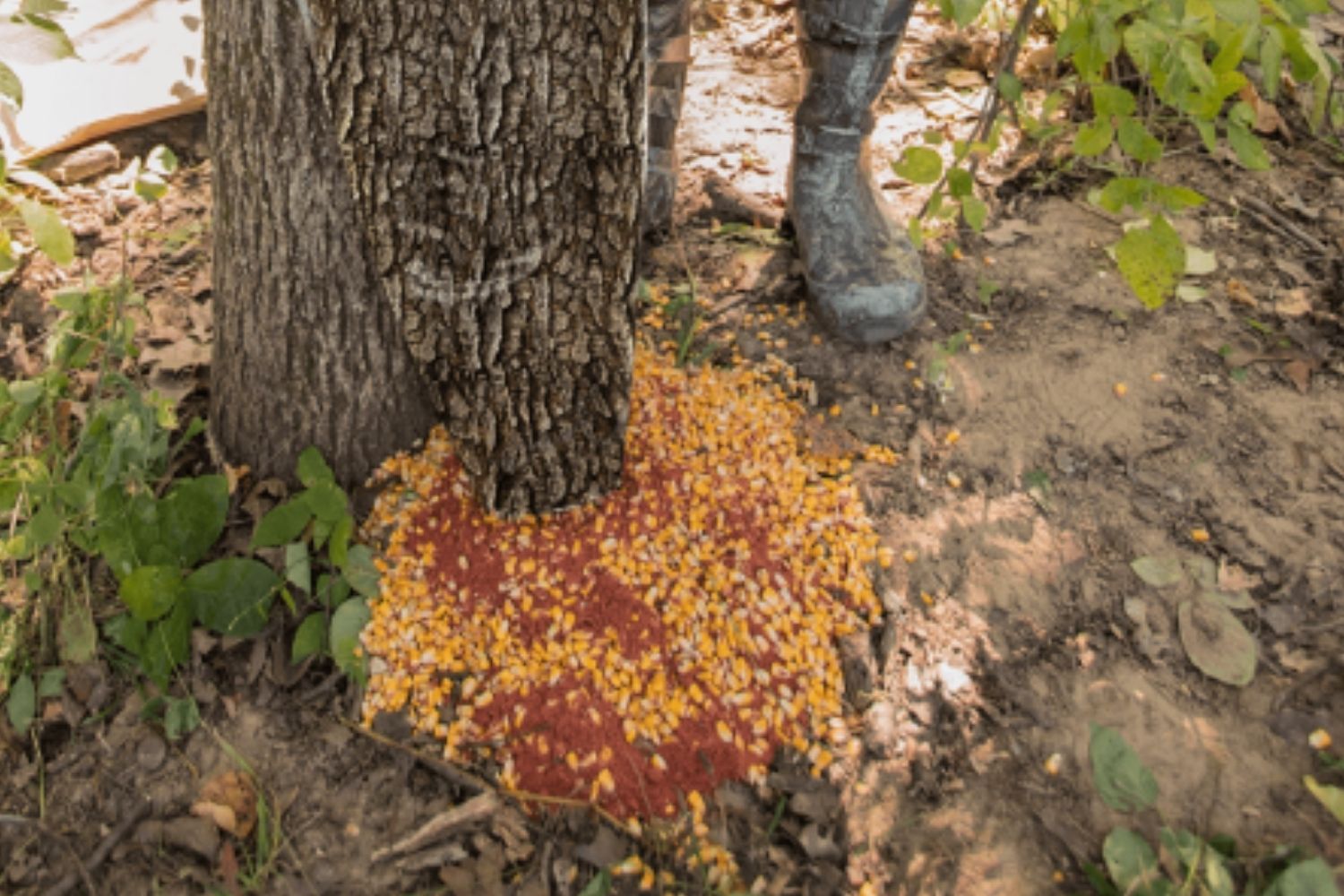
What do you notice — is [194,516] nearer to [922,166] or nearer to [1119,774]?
[922,166]

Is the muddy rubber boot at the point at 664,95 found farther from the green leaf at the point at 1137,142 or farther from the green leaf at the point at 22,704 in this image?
the green leaf at the point at 22,704

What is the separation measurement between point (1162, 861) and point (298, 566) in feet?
5.10

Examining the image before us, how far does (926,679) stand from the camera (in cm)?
179

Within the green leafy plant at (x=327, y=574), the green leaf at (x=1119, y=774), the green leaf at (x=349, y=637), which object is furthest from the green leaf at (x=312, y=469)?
the green leaf at (x=1119, y=774)

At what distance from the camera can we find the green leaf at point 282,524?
1.76 m

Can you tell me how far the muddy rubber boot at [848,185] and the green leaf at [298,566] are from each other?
4.22ft

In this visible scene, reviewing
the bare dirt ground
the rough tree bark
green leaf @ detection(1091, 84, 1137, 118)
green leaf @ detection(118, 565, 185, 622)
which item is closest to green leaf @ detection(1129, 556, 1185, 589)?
the bare dirt ground

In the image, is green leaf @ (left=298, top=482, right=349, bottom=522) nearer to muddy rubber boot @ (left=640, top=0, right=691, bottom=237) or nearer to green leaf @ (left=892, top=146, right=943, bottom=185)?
muddy rubber boot @ (left=640, top=0, right=691, bottom=237)

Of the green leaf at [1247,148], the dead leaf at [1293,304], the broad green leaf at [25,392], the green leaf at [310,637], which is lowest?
the green leaf at [310,637]

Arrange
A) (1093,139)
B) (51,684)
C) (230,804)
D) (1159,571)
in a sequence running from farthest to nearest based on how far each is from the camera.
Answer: (1159,571), (1093,139), (51,684), (230,804)

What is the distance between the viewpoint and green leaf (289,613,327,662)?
173 centimetres

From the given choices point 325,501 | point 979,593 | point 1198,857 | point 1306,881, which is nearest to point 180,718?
point 325,501

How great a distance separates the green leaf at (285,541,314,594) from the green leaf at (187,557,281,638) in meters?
0.04

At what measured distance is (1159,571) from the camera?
6.39 feet
